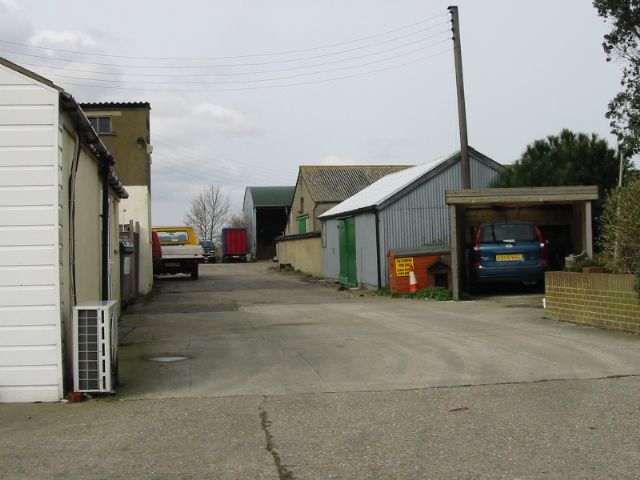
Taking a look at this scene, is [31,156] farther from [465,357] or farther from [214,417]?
[465,357]

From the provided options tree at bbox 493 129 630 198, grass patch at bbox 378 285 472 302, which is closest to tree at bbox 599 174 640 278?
grass patch at bbox 378 285 472 302

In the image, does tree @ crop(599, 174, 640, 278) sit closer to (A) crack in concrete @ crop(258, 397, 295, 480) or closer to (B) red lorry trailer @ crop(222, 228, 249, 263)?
(A) crack in concrete @ crop(258, 397, 295, 480)

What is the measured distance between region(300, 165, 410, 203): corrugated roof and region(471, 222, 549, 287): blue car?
30.4 metres

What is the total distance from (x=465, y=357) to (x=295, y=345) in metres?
2.44

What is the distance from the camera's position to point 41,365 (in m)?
6.45

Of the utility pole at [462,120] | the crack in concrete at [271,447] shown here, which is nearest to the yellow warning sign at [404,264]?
the utility pole at [462,120]

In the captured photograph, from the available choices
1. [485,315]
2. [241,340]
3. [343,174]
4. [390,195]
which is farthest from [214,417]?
[343,174]

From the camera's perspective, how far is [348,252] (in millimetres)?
23844

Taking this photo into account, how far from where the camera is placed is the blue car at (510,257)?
1622 cm

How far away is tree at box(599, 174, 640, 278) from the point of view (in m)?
10.2

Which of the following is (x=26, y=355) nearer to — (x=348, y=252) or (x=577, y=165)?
(x=577, y=165)

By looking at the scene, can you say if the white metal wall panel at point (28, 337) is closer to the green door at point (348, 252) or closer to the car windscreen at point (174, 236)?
the green door at point (348, 252)

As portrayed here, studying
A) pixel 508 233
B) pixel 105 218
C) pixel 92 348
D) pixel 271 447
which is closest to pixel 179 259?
pixel 508 233

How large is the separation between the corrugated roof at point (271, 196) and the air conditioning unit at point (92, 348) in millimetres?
63308
